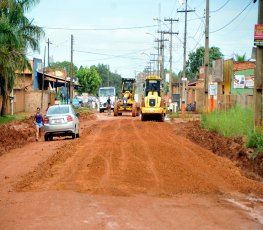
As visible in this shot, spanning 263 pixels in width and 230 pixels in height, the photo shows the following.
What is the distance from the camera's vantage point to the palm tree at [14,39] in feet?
129

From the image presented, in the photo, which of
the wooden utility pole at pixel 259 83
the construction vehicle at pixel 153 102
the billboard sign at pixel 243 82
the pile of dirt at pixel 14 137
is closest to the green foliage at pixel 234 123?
the wooden utility pole at pixel 259 83

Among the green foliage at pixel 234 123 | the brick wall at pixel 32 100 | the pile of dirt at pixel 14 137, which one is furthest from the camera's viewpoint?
the brick wall at pixel 32 100

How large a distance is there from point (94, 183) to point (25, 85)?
195ft

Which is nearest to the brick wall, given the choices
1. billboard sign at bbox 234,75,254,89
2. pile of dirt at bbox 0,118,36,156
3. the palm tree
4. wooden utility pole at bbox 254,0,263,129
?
the palm tree

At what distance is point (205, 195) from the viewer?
1164 cm

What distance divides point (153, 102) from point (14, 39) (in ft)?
38.5

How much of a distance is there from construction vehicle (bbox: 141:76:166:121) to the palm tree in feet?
32.2

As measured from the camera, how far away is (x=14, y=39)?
4009 cm

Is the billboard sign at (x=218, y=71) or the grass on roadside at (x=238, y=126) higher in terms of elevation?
the billboard sign at (x=218, y=71)

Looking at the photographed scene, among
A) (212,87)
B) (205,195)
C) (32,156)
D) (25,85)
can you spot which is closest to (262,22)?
(32,156)

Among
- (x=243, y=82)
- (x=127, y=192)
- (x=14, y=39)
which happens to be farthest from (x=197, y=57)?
(x=127, y=192)

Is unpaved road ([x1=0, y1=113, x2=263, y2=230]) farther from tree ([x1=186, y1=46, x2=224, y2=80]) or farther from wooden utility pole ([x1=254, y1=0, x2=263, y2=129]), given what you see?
tree ([x1=186, y1=46, x2=224, y2=80])

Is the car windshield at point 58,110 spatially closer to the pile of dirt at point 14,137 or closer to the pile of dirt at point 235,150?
the pile of dirt at point 14,137

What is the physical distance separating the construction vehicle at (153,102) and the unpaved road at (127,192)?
24.8 m
